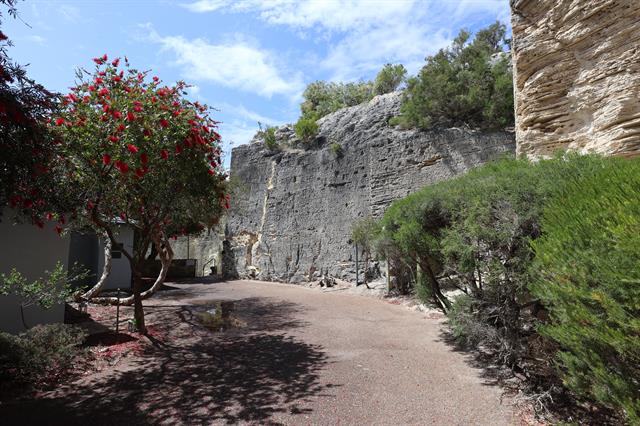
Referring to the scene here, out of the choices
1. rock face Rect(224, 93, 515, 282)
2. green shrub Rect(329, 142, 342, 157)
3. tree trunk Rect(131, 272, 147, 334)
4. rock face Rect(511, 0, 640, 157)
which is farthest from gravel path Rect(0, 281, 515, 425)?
green shrub Rect(329, 142, 342, 157)

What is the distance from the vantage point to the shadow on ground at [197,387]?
338cm

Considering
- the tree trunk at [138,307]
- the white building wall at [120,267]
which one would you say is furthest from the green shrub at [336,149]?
the tree trunk at [138,307]

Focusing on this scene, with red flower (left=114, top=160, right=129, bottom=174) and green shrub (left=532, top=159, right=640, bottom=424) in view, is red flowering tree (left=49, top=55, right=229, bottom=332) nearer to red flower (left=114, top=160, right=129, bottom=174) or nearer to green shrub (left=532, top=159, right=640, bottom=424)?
red flower (left=114, top=160, right=129, bottom=174)

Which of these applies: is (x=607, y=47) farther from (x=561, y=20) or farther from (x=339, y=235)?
(x=339, y=235)

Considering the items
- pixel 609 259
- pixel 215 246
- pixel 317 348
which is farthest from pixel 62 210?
pixel 215 246

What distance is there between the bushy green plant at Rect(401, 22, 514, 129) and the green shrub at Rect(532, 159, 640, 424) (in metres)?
9.67

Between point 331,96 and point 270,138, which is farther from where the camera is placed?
point 331,96

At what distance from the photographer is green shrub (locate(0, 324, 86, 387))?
13.4ft

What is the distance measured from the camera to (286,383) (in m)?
4.16

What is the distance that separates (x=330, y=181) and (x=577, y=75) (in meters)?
10.7

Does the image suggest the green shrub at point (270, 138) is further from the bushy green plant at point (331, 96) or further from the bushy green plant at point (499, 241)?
the bushy green plant at point (499, 241)

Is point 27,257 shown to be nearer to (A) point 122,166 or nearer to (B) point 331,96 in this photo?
(A) point 122,166

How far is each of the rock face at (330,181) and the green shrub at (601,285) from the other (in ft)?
30.9

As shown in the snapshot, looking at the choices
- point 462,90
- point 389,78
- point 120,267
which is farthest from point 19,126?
point 389,78
